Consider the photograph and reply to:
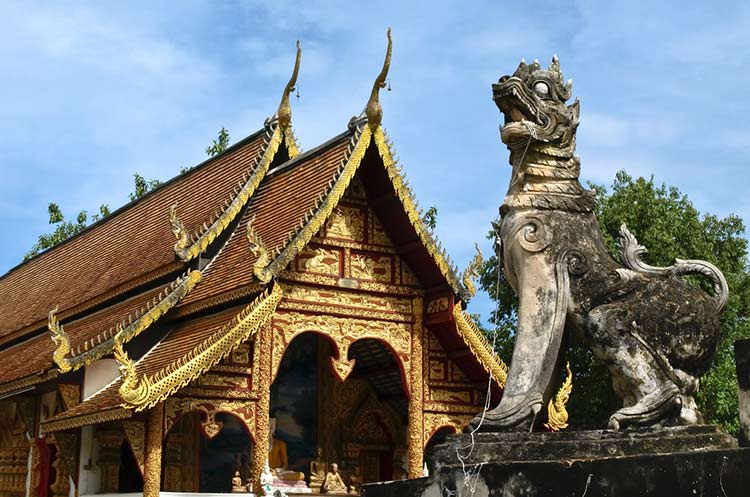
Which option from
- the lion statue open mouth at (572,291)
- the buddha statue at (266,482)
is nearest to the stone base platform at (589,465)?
the lion statue open mouth at (572,291)

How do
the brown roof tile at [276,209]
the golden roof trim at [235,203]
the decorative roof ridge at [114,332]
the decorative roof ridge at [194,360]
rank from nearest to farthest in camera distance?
the decorative roof ridge at [194,360]
the decorative roof ridge at [114,332]
the brown roof tile at [276,209]
the golden roof trim at [235,203]

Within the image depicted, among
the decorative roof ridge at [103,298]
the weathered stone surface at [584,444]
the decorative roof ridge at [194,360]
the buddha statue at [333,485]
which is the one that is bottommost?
the weathered stone surface at [584,444]

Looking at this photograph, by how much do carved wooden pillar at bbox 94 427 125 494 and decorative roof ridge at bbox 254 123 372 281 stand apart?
112 inches

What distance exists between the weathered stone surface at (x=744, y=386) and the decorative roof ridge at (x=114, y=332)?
8.16 metres

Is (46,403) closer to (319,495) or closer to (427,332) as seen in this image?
(319,495)

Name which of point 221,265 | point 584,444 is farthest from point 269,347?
point 584,444

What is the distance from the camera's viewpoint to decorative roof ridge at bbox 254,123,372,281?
39.6 feet

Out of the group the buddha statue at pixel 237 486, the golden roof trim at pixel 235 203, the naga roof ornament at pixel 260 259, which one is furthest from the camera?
A: the golden roof trim at pixel 235 203

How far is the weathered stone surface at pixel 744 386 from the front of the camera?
488 cm

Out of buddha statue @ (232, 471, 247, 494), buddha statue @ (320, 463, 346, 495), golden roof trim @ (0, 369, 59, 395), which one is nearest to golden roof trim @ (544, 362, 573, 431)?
buddha statue @ (320, 463, 346, 495)

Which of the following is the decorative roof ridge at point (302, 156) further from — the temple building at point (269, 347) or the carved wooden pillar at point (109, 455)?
the carved wooden pillar at point (109, 455)

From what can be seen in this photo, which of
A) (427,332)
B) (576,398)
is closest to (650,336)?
(427,332)

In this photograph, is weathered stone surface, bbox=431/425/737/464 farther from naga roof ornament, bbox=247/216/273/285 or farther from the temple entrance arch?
the temple entrance arch

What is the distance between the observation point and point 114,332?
12.5 meters
